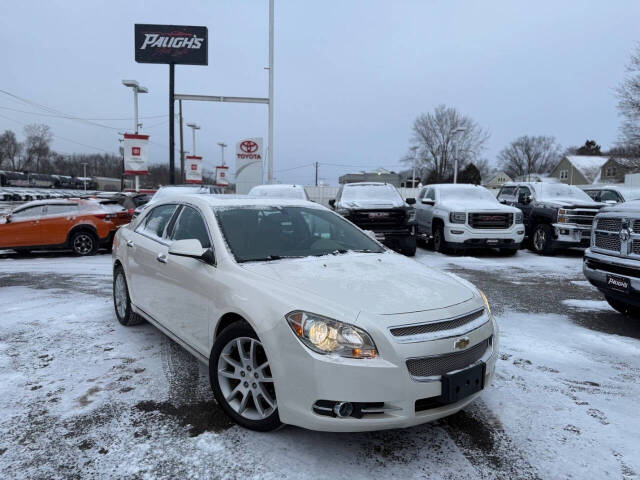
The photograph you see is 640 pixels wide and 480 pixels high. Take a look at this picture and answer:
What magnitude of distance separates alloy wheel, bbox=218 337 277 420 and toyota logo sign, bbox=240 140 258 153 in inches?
771

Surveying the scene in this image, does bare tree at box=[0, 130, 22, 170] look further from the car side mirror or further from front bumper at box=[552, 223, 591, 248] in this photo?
the car side mirror

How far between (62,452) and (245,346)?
1.23 m

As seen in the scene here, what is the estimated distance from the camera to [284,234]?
12.6ft

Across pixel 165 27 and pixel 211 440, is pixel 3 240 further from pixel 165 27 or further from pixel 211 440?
pixel 165 27

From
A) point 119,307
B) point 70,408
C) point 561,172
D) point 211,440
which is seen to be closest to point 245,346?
point 211,440

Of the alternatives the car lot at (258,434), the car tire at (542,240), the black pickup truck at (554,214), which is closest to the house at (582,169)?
the black pickup truck at (554,214)

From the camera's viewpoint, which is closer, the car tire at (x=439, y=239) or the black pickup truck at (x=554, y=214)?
the black pickup truck at (x=554, y=214)

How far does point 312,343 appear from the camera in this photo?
101 inches

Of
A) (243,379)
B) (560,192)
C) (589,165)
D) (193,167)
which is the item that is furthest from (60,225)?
(589,165)

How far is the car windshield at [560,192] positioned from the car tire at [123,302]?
451 inches

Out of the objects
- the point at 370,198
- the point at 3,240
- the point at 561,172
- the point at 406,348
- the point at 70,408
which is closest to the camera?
the point at 406,348

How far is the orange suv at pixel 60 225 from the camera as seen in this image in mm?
11047

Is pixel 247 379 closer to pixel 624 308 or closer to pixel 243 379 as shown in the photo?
pixel 243 379

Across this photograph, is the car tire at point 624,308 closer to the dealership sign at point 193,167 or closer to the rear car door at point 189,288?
the rear car door at point 189,288
